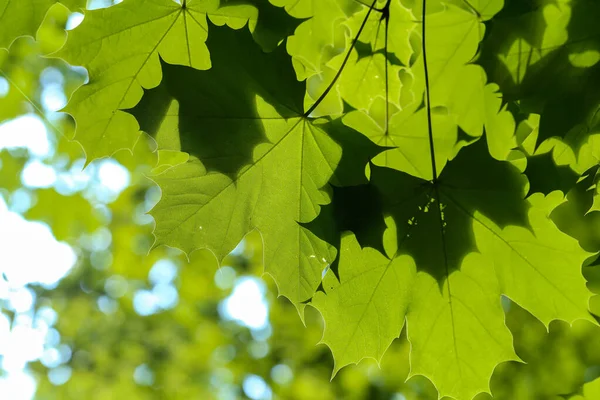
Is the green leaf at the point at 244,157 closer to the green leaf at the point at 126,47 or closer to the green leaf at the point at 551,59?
the green leaf at the point at 126,47

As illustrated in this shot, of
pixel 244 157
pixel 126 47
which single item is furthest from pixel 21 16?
pixel 244 157

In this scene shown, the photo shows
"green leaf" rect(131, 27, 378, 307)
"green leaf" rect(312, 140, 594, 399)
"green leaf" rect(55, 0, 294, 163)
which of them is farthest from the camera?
"green leaf" rect(55, 0, 294, 163)

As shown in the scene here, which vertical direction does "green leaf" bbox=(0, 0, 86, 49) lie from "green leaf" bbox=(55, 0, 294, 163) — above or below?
below

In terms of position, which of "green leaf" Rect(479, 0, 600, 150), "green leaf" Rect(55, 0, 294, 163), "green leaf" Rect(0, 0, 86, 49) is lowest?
"green leaf" Rect(0, 0, 86, 49)

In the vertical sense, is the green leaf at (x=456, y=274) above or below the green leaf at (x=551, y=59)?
below

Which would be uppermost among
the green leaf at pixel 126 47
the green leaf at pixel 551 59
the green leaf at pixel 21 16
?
the green leaf at pixel 551 59

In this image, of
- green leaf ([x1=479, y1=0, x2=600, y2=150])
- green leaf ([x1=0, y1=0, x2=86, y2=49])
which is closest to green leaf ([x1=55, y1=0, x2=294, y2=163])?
green leaf ([x1=0, y1=0, x2=86, y2=49])

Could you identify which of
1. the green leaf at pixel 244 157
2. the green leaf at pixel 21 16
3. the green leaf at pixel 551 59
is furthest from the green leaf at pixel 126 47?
the green leaf at pixel 551 59

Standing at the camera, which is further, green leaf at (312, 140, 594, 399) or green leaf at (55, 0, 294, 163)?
green leaf at (55, 0, 294, 163)

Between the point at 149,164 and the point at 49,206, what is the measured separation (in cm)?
90

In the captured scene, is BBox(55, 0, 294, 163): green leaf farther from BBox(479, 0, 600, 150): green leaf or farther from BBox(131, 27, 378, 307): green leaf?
BBox(479, 0, 600, 150): green leaf

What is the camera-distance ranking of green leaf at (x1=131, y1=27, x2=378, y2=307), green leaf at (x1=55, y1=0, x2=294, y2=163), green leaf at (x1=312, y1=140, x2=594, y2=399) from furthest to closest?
1. green leaf at (x1=55, y1=0, x2=294, y2=163)
2. green leaf at (x1=312, y1=140, x2=594, y2=399)
3. green leaf at (x1=131, y1=27, x2=378, y2=307)

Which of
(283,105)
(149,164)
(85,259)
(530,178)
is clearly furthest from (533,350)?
(85,259)

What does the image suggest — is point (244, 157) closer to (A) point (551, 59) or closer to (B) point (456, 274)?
(B) point (456, 274)
